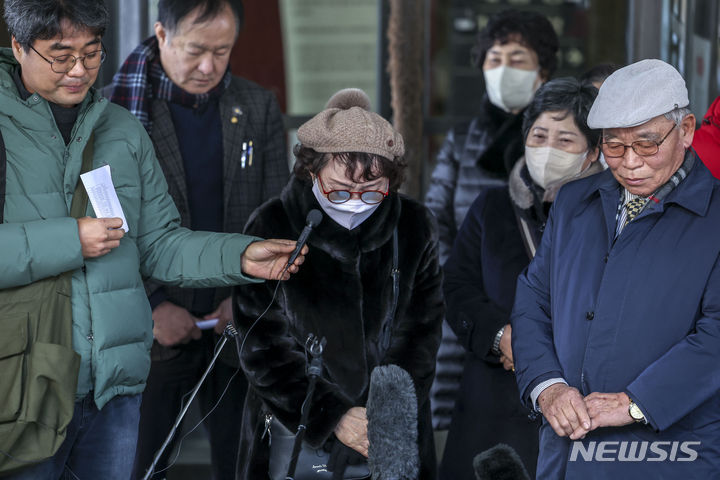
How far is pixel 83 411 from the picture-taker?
109 inches

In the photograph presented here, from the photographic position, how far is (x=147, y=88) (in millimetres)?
3877

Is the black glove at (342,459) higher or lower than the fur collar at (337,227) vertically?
lower

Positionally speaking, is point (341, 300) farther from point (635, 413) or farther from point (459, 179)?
point (459, 179)

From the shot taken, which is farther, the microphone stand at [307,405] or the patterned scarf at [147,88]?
the patterned scarf at [147,88]

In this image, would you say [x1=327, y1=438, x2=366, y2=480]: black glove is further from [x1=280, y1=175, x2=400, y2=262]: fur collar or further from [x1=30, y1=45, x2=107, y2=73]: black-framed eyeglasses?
[x1=30, y1=45, x2=107, y2=73]: black-framed eyeglasses

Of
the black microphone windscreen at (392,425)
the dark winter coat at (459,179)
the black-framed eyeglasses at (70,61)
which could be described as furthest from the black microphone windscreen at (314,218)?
the dark winter coat at (459,179)

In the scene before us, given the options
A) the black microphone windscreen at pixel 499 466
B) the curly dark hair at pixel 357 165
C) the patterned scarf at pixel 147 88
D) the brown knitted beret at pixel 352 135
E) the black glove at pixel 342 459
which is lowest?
the black microphone windscreen at pixel 499 466

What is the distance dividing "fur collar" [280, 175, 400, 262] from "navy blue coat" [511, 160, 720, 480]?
2.12 feet

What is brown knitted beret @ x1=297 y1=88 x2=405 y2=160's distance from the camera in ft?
10.1

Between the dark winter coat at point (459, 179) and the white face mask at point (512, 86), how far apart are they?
2.0 inches

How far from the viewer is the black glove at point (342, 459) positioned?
3062 mm

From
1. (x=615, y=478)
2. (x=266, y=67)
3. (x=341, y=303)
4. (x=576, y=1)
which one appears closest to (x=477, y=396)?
(x=341, y=303)

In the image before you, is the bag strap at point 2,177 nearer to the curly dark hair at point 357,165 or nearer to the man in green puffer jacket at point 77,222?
the man in green puffer jacket at point 77,222

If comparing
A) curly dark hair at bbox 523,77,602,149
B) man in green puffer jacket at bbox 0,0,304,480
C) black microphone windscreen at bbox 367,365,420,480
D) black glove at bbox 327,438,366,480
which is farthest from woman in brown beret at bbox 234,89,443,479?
curly dark hair at bbox 523,77,602,149
